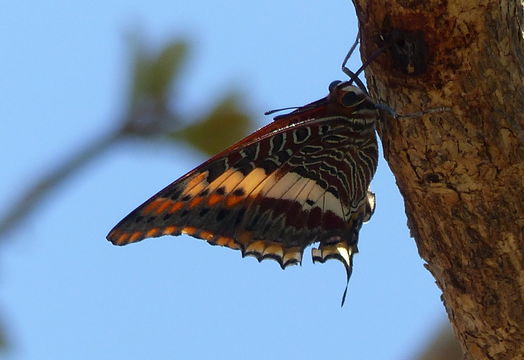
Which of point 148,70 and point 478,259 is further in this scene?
point 148,70

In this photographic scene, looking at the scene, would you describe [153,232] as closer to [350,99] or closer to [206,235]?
[206,235]

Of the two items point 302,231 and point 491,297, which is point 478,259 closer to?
point 491,297

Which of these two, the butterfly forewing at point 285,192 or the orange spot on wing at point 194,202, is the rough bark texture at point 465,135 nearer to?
the butterfly forewing at point 285,192

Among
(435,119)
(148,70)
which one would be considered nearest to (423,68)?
(435,119)

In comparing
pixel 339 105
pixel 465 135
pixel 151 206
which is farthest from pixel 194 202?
pixel 465 135

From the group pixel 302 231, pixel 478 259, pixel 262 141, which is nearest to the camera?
pixel 478 259

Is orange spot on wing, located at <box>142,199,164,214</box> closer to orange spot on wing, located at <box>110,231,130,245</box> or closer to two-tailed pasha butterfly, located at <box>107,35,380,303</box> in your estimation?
two-tailed pasha butterfly, located at <box>107,35,380,303</box>

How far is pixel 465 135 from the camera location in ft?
8.02

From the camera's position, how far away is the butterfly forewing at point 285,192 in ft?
10.1

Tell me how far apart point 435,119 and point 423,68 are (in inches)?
5.9

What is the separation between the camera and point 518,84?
96.6 inches

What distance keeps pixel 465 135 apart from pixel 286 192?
0.99 metres

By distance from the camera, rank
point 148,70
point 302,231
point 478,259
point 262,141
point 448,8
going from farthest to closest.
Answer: point 148,70 < point 302,231 < point 262,141 < point 478,259 < point 448,8

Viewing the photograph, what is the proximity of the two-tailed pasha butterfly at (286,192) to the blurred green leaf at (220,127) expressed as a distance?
962mm
